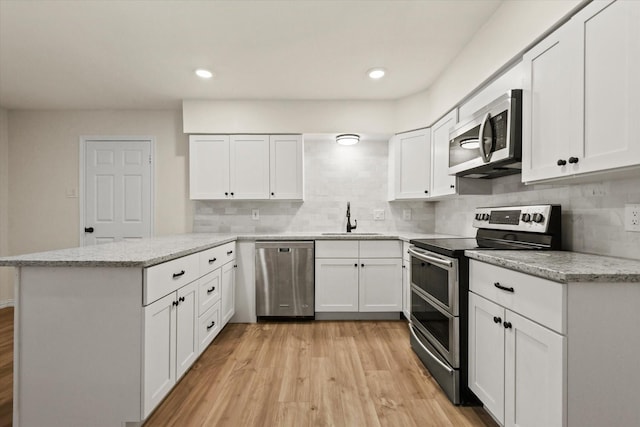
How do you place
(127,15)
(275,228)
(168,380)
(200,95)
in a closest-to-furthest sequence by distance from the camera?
(168,380), (127,15), (200,95), (275,228)

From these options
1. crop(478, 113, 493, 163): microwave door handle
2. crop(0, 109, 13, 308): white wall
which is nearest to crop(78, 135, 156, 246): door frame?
crop(0, 109, 13, 308): white wall

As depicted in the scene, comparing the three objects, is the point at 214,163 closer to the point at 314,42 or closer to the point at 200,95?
the point at 200,95

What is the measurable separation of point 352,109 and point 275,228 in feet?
5.64

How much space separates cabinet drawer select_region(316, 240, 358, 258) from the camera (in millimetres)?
3148

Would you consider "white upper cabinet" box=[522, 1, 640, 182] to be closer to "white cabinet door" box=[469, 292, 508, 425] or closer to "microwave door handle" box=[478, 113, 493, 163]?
"microwave door handle" box=[478, 113, 493, 163]

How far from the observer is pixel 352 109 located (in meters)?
3.42

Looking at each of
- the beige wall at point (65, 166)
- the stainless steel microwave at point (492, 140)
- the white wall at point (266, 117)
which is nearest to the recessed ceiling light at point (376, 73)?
the white wall at point (266, 117)

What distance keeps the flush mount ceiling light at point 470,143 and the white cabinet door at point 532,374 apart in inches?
46.2

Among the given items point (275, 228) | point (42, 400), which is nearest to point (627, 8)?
point (42, 400)

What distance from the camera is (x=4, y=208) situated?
372cm

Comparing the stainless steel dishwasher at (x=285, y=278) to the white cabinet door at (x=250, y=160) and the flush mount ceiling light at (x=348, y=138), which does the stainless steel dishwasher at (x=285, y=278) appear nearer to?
the white cabinet door at (x=250, y=160)

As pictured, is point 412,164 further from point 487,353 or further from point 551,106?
point 487,353

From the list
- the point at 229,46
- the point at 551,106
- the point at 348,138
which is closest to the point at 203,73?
the point at 229,46

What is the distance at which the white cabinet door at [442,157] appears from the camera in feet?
8.85
